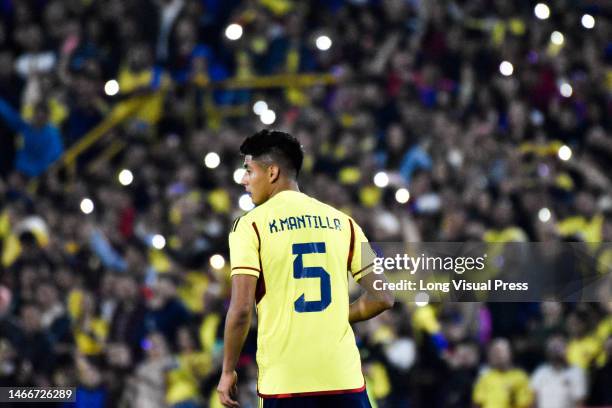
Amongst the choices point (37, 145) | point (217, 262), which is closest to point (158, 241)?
point (217, 262)

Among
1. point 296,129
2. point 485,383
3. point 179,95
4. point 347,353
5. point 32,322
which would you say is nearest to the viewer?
point 347,353

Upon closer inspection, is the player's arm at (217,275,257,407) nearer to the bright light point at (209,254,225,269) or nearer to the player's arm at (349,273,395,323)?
the player's arm at (349,273,395,323)

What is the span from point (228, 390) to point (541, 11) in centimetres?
832

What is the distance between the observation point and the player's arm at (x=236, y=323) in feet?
15.7

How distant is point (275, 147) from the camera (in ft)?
16.7

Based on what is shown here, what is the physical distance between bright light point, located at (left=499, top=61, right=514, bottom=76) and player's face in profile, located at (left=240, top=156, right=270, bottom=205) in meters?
7.05

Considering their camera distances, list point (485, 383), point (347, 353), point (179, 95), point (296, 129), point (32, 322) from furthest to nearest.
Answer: point (179, 95)
point (296, 129)
point (32, 322)
point (485, 383)
point (347, 353)

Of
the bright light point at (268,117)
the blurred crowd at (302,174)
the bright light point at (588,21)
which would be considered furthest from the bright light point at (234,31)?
the bright light point at (588,21)

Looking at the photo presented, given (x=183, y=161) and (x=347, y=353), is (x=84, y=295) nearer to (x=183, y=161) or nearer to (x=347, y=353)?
(x=183, y=161)

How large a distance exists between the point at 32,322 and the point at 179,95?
3.26 m

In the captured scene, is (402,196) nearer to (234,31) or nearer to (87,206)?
(87,206)

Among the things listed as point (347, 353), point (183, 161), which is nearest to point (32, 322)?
point (183, 161)

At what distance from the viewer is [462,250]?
934 centimetres

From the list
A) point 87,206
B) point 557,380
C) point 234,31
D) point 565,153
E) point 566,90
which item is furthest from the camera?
point 234,31
